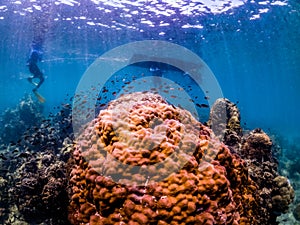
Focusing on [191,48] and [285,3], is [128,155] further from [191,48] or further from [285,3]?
[191,48]

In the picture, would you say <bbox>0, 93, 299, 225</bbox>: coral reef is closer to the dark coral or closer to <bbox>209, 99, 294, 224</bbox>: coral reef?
the dark coral

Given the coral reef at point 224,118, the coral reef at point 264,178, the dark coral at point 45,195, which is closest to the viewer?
the dark coral at point 45,195

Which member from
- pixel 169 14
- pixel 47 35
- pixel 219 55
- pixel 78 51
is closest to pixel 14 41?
pixel 47 35

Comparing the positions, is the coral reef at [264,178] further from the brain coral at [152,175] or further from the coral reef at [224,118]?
the brain coral at [152,175]

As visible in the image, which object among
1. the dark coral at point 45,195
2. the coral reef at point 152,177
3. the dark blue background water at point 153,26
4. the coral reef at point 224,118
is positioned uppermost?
the dark blue background water at point 153,26

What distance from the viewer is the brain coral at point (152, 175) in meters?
3.63

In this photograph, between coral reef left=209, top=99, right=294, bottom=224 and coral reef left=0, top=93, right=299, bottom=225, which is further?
coral reef left=209, top=99, right=294, bottom=224

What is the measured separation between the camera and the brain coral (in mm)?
3627

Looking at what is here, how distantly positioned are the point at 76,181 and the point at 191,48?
98.6ft

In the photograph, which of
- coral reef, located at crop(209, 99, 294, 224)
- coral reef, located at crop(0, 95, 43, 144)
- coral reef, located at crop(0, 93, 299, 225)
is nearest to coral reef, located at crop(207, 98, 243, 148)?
coral reef, located at crop(209, 99, 294, 224)

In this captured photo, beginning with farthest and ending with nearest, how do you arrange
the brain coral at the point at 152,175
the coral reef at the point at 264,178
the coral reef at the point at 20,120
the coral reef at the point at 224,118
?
the coral reef at the point at 20,120
the coral reef at the point at 224,118
the coral reef at the point at 264,178
the brain coral at the point at 152,175

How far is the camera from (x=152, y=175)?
3.80 meters

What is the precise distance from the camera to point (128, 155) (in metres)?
3.96

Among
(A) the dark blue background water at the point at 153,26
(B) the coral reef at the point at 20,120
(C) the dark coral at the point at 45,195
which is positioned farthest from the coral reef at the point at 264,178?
(B) the coral reef at the point at 20,120
